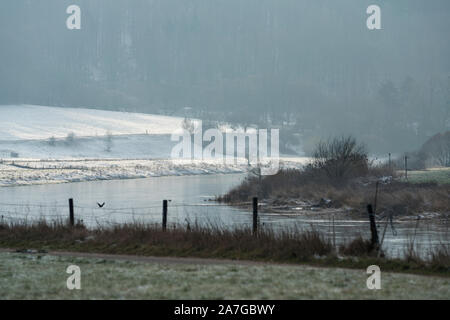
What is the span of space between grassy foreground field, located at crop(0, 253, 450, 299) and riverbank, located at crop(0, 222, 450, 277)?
1.61 metres

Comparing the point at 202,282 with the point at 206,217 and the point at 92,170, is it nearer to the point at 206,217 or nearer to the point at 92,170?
the point at 206,217

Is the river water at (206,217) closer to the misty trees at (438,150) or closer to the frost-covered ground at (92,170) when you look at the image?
the frost-covered ground at (92,170)

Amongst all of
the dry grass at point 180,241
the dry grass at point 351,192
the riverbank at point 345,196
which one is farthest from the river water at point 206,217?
the dry grass at point 351,192

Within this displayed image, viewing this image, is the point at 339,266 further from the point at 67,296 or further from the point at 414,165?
the point at 414,165

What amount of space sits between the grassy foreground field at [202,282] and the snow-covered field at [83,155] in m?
77.0

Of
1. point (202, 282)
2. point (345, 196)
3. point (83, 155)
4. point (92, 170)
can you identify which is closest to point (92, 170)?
point (92, 170)

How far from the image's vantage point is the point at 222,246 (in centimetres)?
2369

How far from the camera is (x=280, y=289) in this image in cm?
1557

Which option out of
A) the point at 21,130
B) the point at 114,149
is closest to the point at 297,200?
the point at 114,149

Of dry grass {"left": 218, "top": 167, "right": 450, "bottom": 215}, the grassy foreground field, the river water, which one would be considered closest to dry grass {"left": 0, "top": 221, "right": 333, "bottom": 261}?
the river water

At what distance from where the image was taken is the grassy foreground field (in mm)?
15000

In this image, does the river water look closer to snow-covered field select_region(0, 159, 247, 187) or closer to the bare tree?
the bare tree

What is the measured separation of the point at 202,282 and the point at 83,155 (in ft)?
466

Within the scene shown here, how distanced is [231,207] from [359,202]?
428 inches
